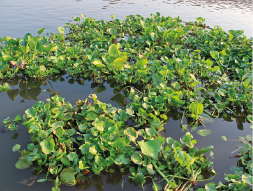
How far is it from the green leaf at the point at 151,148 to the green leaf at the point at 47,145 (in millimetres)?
765

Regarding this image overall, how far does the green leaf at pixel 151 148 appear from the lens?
155cm

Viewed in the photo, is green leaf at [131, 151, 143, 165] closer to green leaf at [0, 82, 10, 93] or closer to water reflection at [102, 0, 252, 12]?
green leaf at [0, 82, 10, 93]

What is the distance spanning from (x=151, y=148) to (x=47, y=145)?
916 millimetres

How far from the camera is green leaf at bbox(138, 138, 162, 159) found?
5.10 feet

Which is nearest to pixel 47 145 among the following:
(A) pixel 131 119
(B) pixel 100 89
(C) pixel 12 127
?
(C) pixel 12 127

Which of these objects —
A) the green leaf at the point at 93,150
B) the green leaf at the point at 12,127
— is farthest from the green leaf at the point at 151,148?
the green leaf at the point at 12,127

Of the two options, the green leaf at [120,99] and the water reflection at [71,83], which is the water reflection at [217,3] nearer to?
the water reflection at [71,83]

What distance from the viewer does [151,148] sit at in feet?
5.20

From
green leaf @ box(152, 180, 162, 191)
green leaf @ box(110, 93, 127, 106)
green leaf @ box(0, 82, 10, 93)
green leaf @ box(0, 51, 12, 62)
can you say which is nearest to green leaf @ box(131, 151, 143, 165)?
green leaf @ box(152, 180, 162, 191)

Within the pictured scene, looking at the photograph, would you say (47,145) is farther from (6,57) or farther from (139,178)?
(6,57)

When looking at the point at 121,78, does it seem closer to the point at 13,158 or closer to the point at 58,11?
the point at 13,158

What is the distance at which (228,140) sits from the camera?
206 cm

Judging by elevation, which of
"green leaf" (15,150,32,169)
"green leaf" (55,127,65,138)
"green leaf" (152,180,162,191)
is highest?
"green leaf" (55,127,65,138)

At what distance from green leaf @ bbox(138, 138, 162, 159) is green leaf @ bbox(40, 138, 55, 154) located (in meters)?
0.77
